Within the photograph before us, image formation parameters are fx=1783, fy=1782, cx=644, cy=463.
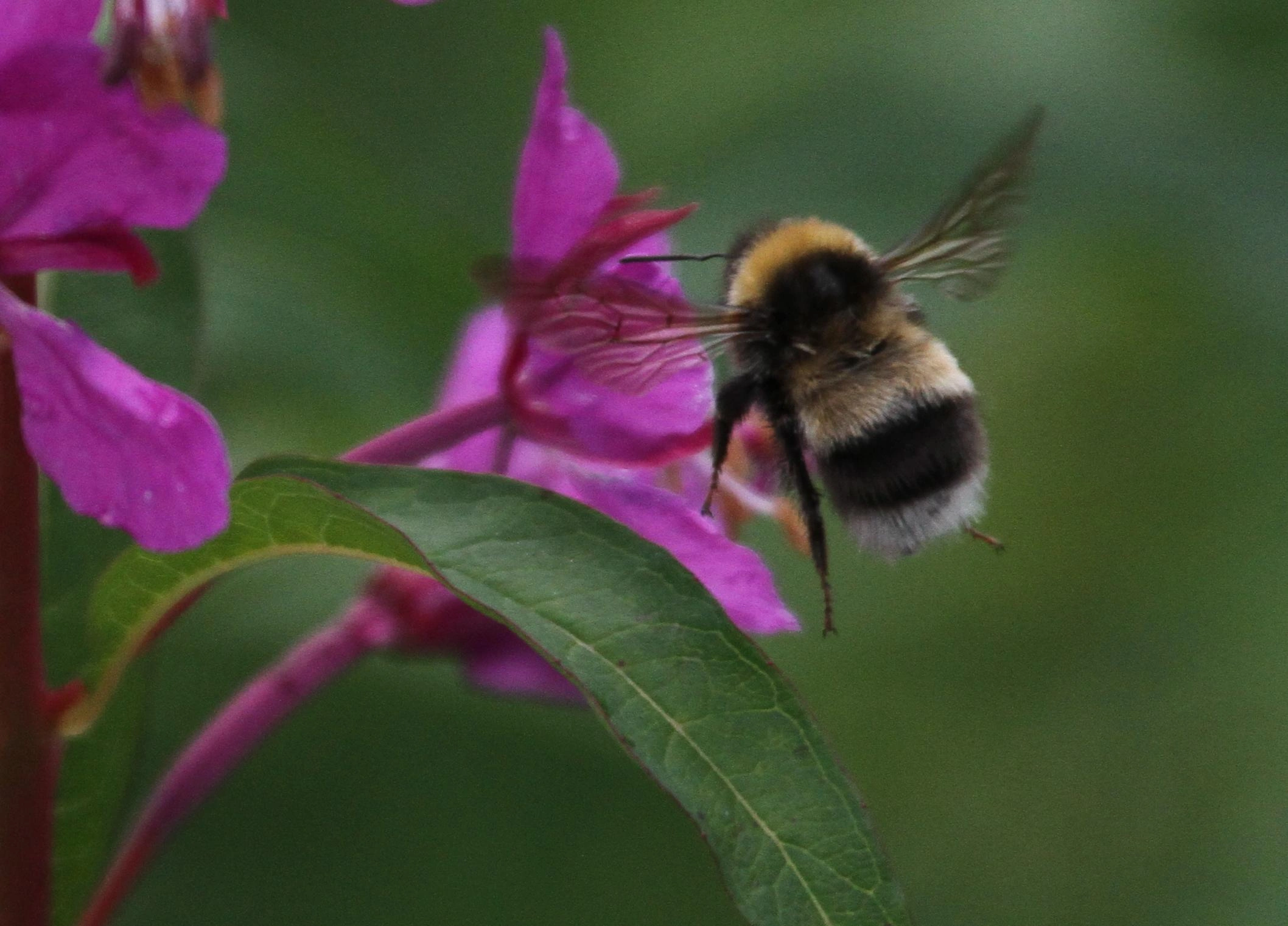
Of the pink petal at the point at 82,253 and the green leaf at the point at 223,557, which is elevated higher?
the pink petal at the point at 82,253

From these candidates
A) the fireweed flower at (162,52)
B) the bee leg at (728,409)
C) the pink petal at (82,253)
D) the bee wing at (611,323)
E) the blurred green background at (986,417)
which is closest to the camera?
the fireweed flower at (162,52)

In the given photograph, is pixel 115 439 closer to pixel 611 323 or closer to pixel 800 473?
pixel 611 323

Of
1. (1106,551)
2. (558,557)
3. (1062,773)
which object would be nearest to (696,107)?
(1106,551)

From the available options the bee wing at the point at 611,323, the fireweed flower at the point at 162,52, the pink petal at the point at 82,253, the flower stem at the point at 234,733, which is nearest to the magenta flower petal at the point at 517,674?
the flower stem at the point at 234,733

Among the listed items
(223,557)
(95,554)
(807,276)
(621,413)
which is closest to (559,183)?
(621,413)

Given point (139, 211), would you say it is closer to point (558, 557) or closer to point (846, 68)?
point (558, 557)

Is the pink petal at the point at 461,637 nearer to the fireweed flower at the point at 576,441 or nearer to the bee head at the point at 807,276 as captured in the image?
the fireweed flower at the point at 576,441
